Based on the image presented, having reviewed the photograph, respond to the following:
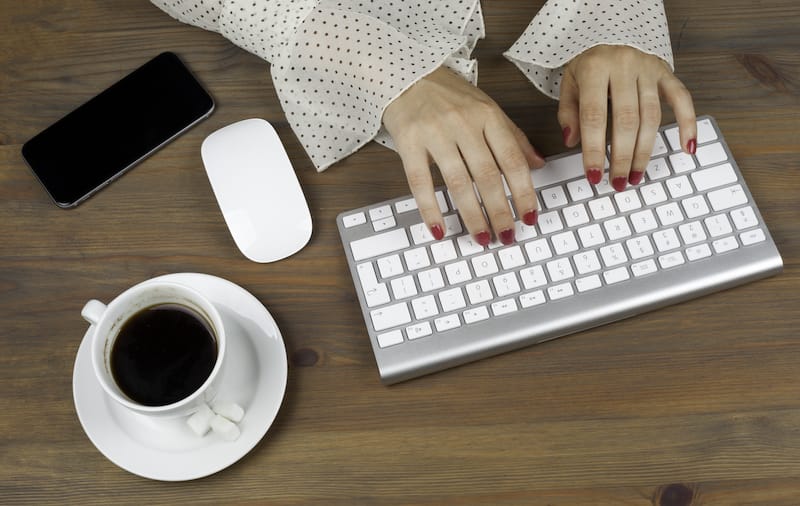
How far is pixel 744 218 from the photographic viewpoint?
0.57m

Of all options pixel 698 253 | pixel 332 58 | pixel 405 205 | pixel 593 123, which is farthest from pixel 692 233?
pixel 332 58

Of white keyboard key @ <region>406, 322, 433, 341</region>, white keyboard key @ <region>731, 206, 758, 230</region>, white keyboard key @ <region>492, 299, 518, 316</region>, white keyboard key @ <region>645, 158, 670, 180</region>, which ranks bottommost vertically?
white keyboard key @ <region>406, 322, 433, 341</region>

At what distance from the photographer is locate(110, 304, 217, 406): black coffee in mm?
515

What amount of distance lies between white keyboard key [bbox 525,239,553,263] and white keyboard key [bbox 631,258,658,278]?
0.21ft

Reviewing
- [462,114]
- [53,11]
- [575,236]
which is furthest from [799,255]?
[53,11]

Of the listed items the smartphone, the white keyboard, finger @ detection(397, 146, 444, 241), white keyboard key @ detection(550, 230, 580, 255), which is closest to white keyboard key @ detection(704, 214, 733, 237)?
the white keyboard

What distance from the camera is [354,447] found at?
0.55 meters

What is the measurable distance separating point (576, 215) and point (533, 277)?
65 mm

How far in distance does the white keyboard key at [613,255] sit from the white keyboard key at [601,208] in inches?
1.1

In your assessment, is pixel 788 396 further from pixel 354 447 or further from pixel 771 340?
pixel 354 447

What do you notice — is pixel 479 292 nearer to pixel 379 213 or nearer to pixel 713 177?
pixel 379 213

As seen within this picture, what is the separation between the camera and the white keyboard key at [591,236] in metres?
0.57

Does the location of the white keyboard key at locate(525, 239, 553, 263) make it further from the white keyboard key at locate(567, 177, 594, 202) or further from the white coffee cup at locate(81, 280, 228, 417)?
the white coffee cup at locate(81, 280, 228, 417)

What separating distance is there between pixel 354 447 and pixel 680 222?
31 cm
